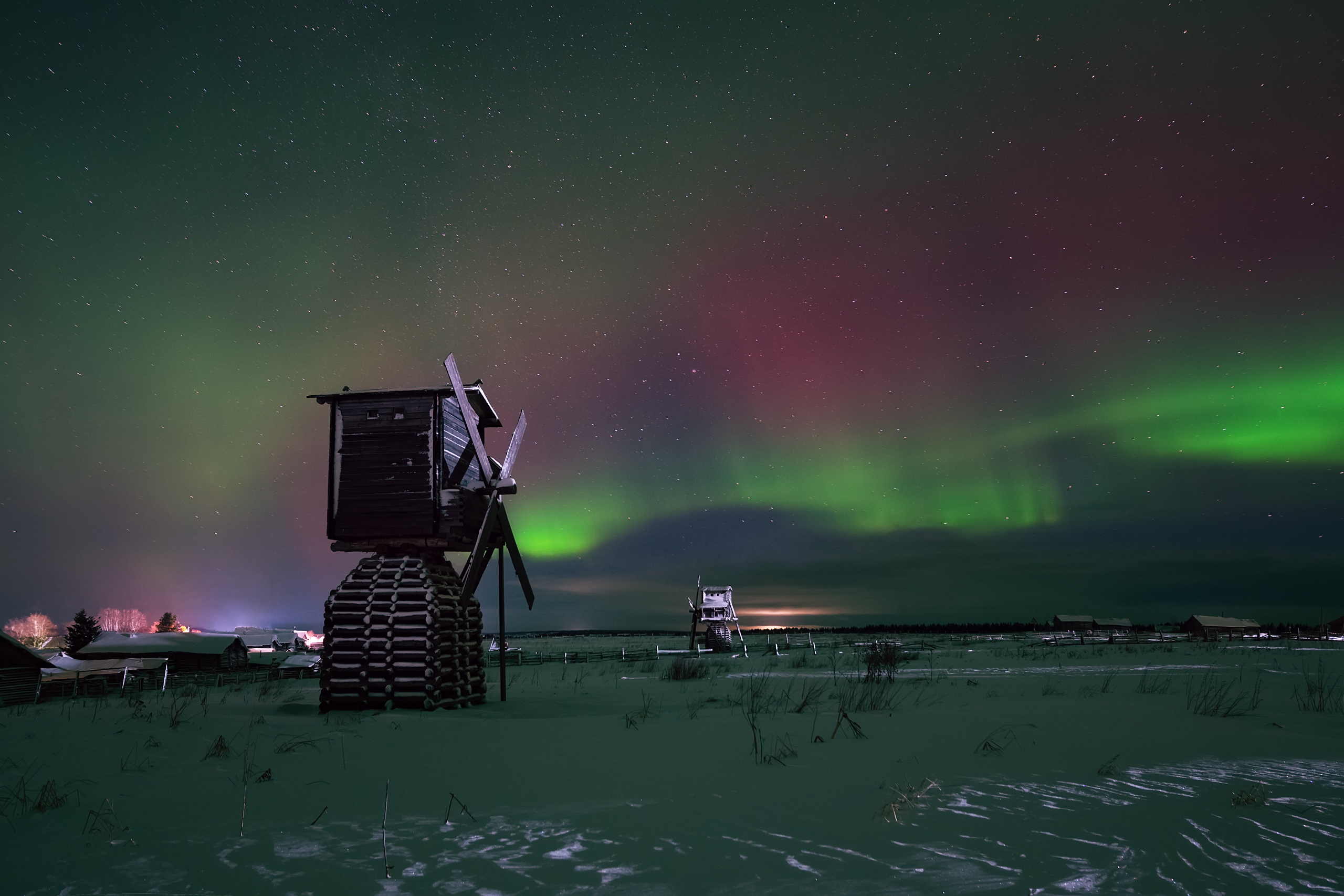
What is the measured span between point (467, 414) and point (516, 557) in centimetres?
402

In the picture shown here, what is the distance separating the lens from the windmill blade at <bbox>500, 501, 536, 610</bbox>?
58.1 feet

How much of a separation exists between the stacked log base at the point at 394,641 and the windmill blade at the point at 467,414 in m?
2.81

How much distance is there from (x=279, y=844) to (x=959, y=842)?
3.98 metres

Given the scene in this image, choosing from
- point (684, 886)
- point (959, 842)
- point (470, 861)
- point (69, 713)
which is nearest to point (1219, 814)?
point (959, 842)

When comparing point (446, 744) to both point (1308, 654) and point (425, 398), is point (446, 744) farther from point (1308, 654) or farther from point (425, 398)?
point (1308, 654)

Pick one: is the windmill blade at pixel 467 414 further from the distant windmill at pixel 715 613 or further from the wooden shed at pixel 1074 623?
the wooden shed at pixel 1074 623

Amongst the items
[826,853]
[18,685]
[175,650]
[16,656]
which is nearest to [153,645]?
[175,650]

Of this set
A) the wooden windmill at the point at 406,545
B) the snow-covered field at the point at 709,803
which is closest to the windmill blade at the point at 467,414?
the wooden windmill at the point at 406,545

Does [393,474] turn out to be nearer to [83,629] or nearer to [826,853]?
[826,853]

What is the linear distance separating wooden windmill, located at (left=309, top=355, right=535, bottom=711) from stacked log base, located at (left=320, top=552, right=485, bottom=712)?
0.02 m

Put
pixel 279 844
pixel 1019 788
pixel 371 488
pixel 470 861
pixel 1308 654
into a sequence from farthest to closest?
pixel 1308 654 < pixel 371 488 < pixel 1019 788 < pixel 279 844 < pixel 470 861

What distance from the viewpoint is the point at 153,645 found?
154 ft

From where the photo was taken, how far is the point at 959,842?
12.5ft

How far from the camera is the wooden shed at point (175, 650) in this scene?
1821 inches
